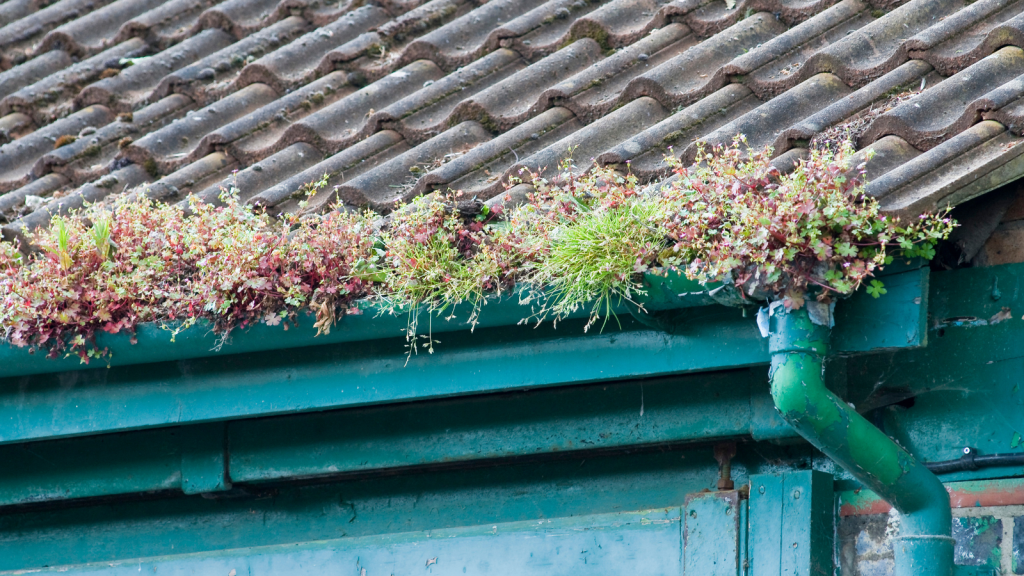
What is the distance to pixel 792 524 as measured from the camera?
288 cm

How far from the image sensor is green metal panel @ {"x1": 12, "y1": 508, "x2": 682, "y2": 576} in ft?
10.1

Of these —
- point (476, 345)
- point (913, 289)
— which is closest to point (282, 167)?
point (476, 345)

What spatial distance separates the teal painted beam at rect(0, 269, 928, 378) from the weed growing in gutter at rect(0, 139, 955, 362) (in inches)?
1.7

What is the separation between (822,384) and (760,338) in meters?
→ 0.25

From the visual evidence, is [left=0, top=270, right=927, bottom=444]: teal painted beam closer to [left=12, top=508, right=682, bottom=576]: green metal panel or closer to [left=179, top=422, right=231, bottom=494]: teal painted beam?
[left=179, top=422, right=231, bottom=494]: teal painted beam

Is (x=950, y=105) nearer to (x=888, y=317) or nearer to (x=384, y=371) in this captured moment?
(x=888, y=317)

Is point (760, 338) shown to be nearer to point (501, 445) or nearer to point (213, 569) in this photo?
point (501, 445)

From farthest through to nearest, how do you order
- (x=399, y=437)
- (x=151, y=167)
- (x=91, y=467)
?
(x=151, y=167) < (x=91, y=467) < (x=399, y=437)

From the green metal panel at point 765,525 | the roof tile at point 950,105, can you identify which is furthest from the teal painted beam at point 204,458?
the roof tile at point 950,105

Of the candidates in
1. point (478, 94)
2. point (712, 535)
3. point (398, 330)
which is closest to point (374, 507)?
point (398, 330)

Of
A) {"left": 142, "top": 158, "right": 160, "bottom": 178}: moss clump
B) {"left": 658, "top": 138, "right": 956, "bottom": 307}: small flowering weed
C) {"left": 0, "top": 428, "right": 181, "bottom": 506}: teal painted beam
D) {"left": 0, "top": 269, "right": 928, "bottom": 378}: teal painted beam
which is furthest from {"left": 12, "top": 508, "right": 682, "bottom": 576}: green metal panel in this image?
{"left": 142, "top": 158, "right": 160, "bottom": 178}: moss clump

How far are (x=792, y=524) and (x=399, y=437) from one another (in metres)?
1.17

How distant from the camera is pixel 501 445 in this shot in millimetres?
3295

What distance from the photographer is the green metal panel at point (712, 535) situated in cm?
295
